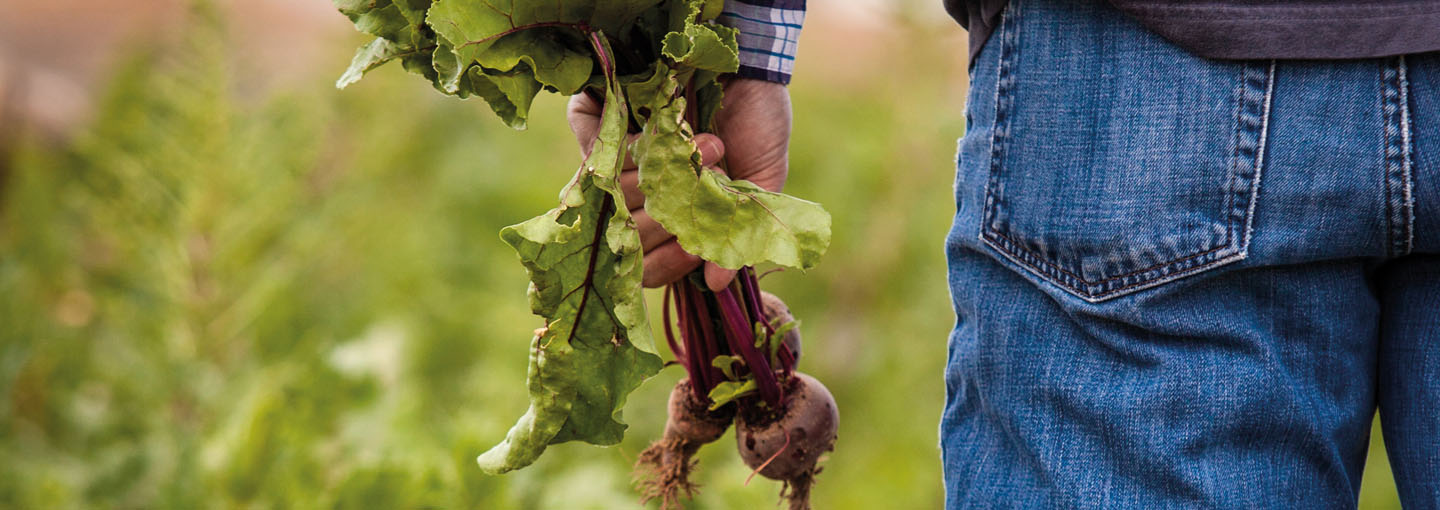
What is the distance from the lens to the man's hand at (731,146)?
1529mm

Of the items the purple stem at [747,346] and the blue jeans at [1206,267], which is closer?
the blue jeans at [1206,267]

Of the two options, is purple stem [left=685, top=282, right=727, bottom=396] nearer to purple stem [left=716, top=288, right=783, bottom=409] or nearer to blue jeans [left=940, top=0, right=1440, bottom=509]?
purple stem [left=716, top=288, right=783, bottom=409]

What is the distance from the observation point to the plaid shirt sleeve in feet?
4.85

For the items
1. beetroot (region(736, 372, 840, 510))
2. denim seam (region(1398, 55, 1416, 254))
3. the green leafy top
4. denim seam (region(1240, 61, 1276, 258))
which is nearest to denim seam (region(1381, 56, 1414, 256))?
denim seam (region(1398, 55, 1416, 254))

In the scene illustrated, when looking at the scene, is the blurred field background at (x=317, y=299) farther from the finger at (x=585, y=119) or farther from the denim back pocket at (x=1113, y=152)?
the denim back pocket at (x=1113, y=152)

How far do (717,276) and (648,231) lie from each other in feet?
0.43

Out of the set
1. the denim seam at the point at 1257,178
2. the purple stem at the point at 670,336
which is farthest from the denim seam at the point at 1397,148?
the purple stem at the point at 670,336

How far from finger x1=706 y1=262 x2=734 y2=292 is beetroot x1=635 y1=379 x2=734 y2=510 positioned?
37cm

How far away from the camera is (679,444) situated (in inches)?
80.0

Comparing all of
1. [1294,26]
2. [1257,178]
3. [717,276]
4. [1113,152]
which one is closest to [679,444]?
[717,276]

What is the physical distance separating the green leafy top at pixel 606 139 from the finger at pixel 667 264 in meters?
0.08

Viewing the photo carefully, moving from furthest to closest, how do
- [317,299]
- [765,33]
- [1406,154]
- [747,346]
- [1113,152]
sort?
[317,299] < [747,346] < [765,33] < [1113,152] < [1406,154]

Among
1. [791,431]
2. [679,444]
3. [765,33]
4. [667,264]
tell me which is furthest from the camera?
[679,444]

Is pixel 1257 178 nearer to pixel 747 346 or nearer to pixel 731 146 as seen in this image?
pixel 731 146
